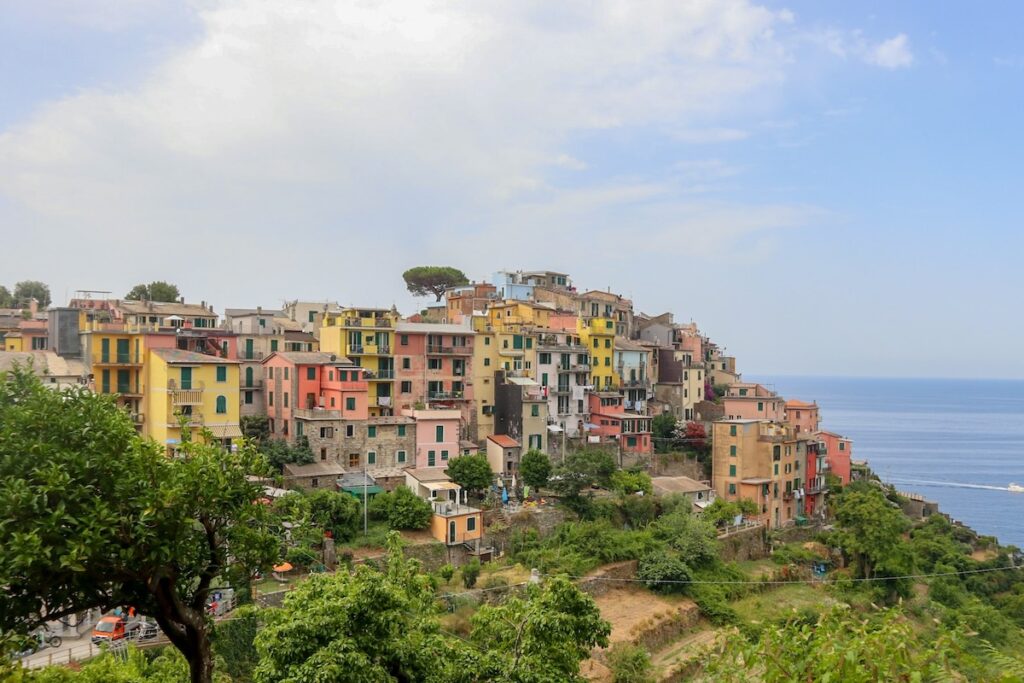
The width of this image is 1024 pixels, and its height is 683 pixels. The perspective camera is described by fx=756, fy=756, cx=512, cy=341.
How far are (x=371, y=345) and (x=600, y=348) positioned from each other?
54.0 feet

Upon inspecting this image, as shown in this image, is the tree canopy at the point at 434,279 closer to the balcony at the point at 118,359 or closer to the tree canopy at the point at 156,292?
the tree canopy at the point at 156,292

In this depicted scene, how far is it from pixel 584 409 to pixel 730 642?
38.2 metres

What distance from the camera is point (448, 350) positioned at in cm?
4159

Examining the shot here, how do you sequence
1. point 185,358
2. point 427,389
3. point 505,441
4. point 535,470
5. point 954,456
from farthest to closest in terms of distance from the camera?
point 954,456 < point 427,389 < point 505,441 < point 535,470 < point 185,358

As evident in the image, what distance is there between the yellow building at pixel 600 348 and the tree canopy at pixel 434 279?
19666 millimetres

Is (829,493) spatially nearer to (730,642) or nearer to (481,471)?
(481,471)

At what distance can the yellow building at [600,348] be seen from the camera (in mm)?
49000

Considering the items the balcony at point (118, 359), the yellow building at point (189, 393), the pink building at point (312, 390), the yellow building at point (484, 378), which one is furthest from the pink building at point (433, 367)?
the balcony at point (118, 359)

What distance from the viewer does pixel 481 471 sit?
113 feet

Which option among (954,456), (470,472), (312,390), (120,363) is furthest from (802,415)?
(954,456)

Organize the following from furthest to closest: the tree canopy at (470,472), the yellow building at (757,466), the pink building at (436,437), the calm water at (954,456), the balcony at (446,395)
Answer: the calm water at (954,456) → the yellow building at (757,466) → the balcony at (446,395) → the pink building at (436,437) → the tree canopy at (470,472)

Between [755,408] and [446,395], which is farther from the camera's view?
[755,408]

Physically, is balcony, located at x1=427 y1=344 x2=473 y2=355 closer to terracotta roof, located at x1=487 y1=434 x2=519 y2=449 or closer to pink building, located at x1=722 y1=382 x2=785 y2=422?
terracotta roof, located at x1=487 y1=434 x2=519 y2=449

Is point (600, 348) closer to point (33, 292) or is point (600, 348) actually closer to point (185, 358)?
point (185, 358)
